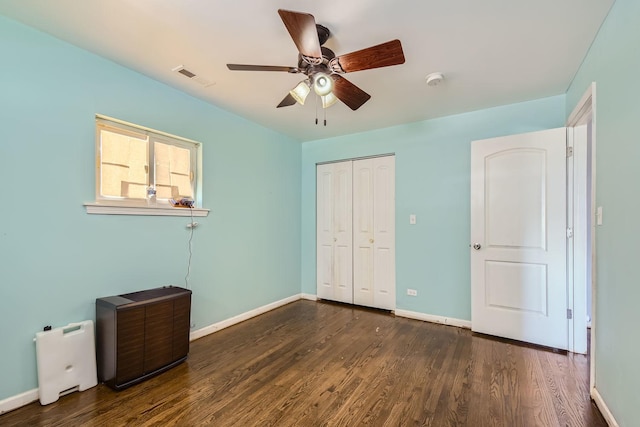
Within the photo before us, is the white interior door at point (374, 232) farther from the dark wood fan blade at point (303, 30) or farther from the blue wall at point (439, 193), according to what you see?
the dark wood fan blade at point (303, 30)

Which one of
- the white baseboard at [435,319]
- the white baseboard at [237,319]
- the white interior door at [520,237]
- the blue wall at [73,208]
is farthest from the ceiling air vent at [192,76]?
the white baseboard at [435,319]

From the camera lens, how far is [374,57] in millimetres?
1725

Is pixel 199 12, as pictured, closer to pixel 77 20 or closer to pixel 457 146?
pixel 77 20

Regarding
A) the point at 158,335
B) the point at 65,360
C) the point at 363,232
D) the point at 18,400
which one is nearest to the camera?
the point at 18,400

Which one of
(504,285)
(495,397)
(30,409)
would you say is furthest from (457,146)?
(30,409)

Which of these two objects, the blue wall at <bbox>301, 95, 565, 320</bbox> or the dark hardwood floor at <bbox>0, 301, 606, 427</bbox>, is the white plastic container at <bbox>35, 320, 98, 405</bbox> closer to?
the dark hardwood floor at <bbox>0, 301, 606, 427</bbox>

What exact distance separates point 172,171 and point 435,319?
3346mm

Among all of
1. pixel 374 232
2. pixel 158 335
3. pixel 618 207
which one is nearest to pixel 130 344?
pixel 158 335

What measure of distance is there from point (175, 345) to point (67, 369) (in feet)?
2.20

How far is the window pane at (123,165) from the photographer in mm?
2336

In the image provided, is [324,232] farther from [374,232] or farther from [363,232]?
[374,232]

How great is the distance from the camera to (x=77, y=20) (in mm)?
1834

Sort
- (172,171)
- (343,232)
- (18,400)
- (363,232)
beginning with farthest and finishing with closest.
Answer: (343,232)
(363,232)
(172,171)
(18,400)

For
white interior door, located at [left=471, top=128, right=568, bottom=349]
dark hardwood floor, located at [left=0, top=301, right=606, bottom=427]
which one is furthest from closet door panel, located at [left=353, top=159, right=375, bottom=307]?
white interior door, located at [left=471, top=128, right=568, bottom=349]
